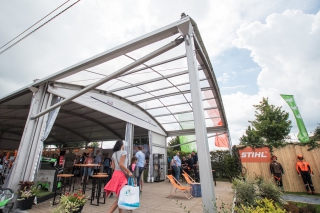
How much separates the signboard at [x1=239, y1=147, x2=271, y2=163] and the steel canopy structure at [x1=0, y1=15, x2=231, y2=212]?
10.1 feet

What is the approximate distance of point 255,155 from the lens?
8523 millimetres

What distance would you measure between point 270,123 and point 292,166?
886 centimetres

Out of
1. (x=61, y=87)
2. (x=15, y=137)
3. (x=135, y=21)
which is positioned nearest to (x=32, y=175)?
(x=61, y=87)

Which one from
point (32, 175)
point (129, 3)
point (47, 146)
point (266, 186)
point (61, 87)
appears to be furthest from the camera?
point (47, 146)

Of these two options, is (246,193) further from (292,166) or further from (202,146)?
(292,166)

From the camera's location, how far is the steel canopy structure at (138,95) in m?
3.36

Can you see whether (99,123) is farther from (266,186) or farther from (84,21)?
(266,186)

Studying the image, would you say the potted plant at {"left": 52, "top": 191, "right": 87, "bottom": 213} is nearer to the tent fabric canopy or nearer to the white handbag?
the white handbag

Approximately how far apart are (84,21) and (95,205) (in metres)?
5.26

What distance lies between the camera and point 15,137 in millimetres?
17000

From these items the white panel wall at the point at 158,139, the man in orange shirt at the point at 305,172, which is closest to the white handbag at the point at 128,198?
the man in orange shirt at the point at 305,172

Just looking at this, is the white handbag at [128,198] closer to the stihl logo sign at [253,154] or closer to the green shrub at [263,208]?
the green shrub at [263,208]

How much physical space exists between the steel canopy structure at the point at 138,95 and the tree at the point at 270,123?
16.9 feet

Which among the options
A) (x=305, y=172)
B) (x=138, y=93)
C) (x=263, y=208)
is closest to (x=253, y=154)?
(x=305, y=172)
